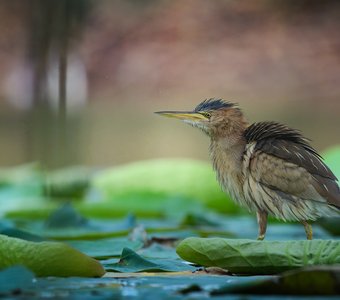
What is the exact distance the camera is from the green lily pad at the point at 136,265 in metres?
2.79

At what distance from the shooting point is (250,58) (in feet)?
67.0

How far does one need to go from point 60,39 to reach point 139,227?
1842 mm

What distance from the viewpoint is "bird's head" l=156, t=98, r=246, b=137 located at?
377 centimetres

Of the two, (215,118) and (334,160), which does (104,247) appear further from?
(334,160)

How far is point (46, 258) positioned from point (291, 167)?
1.10 m

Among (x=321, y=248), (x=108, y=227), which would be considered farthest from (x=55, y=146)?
(x=321, y=248)

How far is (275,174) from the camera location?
339 cm

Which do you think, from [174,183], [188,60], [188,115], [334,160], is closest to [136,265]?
[188,115]

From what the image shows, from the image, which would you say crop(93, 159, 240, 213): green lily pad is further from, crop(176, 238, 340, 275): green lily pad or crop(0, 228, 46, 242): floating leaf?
crop(176, 238, 340, 275): green lily pad

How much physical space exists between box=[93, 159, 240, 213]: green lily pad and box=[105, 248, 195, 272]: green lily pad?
97.4 inches

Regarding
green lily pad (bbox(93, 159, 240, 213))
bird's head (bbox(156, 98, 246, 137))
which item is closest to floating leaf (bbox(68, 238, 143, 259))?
bird's head (bbox(156, 98, 246, 137))

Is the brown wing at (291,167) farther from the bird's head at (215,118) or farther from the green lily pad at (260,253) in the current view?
the green lily pad at (260,253)

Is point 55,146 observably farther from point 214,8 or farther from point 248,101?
point 214,8

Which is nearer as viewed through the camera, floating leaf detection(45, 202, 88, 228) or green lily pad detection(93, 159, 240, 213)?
floating leaf detection(45, 202, 88, 228)
